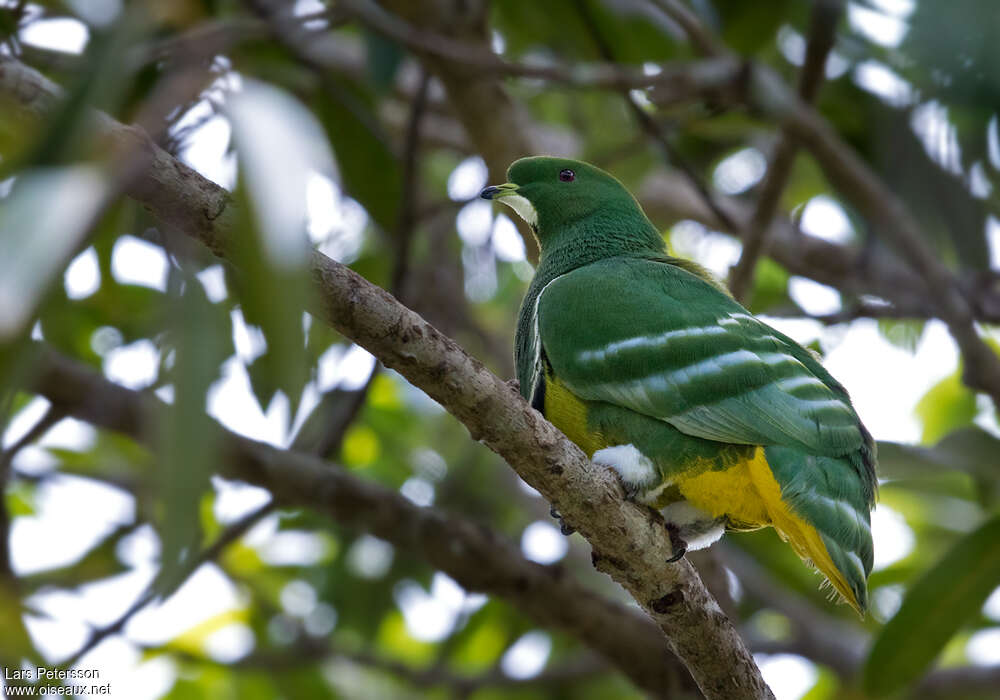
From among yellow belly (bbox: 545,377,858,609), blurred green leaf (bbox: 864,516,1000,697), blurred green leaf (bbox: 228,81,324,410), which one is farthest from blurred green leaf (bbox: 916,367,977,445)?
blurred green leaf (bbox: 228,81,324,410)

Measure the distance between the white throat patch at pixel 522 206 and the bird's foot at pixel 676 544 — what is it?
5.39 feet

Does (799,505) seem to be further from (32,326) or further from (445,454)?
(445,454)

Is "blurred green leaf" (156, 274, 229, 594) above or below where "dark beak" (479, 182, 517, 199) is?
above

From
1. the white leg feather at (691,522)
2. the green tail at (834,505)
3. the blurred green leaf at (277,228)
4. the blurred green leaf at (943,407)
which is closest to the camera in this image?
the blurred green leaf at (277,228)

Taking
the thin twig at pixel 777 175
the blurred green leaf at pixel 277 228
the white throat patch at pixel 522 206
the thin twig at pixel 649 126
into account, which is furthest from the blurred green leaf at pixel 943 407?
the blurred green leaf at pixel 277 228

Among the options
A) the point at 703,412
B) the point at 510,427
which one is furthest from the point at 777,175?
the point at 510,427

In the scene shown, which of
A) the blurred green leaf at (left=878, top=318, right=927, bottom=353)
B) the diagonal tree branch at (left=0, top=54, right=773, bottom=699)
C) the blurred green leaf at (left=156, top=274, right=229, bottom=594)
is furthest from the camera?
the blurred green leaf at (left=878, top=318, right=927, bottom=353)

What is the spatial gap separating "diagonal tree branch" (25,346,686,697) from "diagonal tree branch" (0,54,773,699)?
63.5 inches

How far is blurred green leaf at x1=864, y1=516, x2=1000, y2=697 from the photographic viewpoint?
4270 mm

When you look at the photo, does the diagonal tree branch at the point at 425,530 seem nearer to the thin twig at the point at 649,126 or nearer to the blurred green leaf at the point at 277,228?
the thin twig at the point at 649,126

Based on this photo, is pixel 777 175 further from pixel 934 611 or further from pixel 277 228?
pixel 277 228

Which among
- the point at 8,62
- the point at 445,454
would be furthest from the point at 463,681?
the point at 8,62

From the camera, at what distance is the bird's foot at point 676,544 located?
3.11 m

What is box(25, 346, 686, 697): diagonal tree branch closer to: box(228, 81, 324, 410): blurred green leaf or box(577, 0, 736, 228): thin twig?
box(577, 0, 736, 228): thin twig
